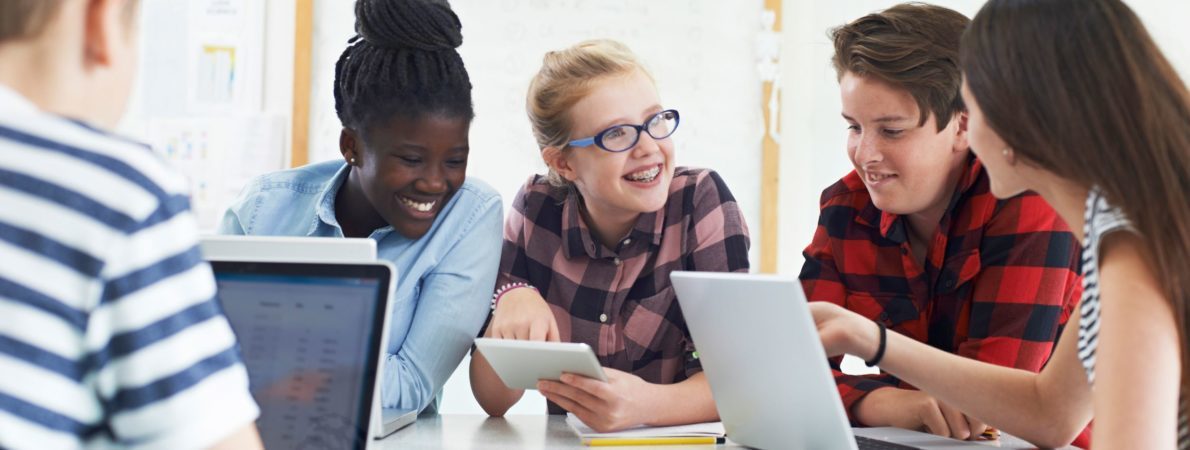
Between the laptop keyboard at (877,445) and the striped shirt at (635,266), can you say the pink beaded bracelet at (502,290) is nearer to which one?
the striped shirt at (635,266)

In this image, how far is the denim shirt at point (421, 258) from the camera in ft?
5.81

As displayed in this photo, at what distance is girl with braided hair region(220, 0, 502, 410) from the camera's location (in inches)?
72.4

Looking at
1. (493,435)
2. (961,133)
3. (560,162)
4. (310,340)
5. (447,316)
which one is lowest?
(493,435)

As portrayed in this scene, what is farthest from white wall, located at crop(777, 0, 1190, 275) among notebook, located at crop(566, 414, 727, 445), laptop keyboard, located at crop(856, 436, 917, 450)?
laptop keyboard, located at crop(856, 436, 917, 450)

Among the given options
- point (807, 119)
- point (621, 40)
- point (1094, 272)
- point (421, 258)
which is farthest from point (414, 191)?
point (807, 119)

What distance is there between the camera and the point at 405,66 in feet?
6.17

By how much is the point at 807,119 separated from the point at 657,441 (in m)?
2.30

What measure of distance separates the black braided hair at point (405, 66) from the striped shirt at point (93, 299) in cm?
127

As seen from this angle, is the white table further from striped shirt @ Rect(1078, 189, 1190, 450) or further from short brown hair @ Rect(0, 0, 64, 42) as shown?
short brown hair @ Rect(0, 0, 64, 42)

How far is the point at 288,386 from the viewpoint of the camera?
1.16m

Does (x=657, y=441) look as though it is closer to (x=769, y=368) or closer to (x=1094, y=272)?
(x=769, y=368)

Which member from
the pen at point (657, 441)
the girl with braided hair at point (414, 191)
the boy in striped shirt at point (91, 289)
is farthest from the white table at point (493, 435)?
the boy in striped shirt at point (91, 289)

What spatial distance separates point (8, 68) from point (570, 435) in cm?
108

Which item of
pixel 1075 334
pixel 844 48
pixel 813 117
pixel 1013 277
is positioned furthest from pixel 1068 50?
pixel 813 117
